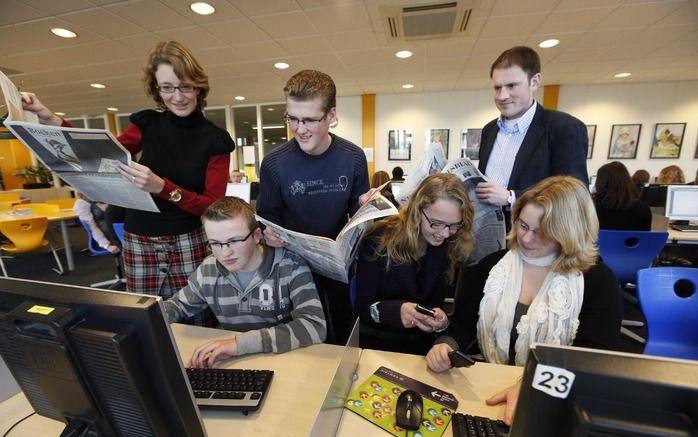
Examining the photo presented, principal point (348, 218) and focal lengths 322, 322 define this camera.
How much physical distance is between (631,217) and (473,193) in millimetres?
2356

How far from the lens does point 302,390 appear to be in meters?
0.87

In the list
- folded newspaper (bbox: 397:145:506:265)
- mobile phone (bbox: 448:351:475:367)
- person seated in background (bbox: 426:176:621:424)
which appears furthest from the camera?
folded newspaper (bbox: 397:145:506:265)

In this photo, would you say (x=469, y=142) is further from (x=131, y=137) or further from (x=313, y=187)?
(x=131, y=137)

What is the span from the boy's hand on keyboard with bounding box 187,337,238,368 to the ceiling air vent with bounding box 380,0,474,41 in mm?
3065

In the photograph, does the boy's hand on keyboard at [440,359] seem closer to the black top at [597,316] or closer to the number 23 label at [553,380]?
the black top at [597,316]

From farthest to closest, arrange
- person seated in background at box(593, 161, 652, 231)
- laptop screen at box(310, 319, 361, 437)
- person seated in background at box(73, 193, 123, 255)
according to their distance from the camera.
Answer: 1. person seated in background at box(73, 193, 123, 255)
2. person seated in background at box(593, 161, 652, 231)
3. laptop screen at box(310, 319, 361, 437)

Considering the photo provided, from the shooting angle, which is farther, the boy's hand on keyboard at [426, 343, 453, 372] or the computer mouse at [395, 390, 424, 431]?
the boy's hand on keyboard at [426, 343, 453, 372]

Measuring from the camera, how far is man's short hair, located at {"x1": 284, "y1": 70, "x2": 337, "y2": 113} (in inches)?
45.9

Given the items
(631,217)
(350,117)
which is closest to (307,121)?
(631,217)

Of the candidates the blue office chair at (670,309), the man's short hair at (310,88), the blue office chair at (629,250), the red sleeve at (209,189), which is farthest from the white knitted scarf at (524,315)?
the blue office chair at (629,250)

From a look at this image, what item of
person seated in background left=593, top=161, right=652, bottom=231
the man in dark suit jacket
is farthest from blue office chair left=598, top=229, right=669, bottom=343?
the man in dark suit jacket

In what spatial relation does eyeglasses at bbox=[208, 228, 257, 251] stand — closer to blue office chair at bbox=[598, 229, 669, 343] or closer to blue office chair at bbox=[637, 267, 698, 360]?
blue office chair at bbox=[637, 267, 698, 360]

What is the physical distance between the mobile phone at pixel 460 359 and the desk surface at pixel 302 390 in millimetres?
72

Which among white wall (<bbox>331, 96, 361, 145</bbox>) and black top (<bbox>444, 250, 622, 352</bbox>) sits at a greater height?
white wall (<bbox>331, 96, 361, 145</bbox>)
